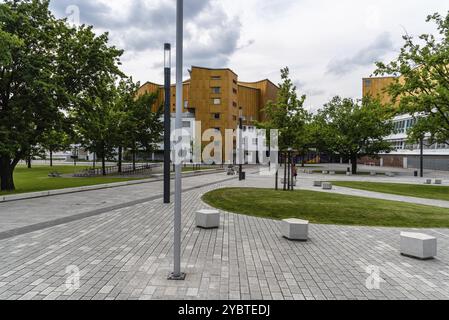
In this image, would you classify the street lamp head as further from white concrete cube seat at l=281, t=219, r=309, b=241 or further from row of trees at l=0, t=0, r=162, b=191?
white concrete cube seat at l=281, t=219, r=309, b=241

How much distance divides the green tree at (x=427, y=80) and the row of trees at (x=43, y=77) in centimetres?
2114

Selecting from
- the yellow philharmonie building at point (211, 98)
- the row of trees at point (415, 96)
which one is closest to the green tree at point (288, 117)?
the row of trees at point (415, 96)

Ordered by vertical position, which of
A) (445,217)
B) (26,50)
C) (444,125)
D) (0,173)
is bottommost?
(445,217)

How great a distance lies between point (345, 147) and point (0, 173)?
36854 millimetres

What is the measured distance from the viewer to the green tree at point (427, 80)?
2122 centimetres

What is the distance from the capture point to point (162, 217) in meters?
10.6

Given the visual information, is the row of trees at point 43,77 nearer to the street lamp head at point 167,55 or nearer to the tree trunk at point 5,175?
the tree trunk at point 5,175

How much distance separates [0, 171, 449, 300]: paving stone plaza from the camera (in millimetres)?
4824

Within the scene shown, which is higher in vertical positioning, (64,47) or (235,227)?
(64,47)

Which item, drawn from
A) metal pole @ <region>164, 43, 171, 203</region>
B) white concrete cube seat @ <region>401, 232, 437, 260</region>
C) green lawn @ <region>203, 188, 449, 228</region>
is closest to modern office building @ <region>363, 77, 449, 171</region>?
green lawn @ <region>203, 188, 449, 228</region>

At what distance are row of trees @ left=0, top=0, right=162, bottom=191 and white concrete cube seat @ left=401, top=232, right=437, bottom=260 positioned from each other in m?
15.6
